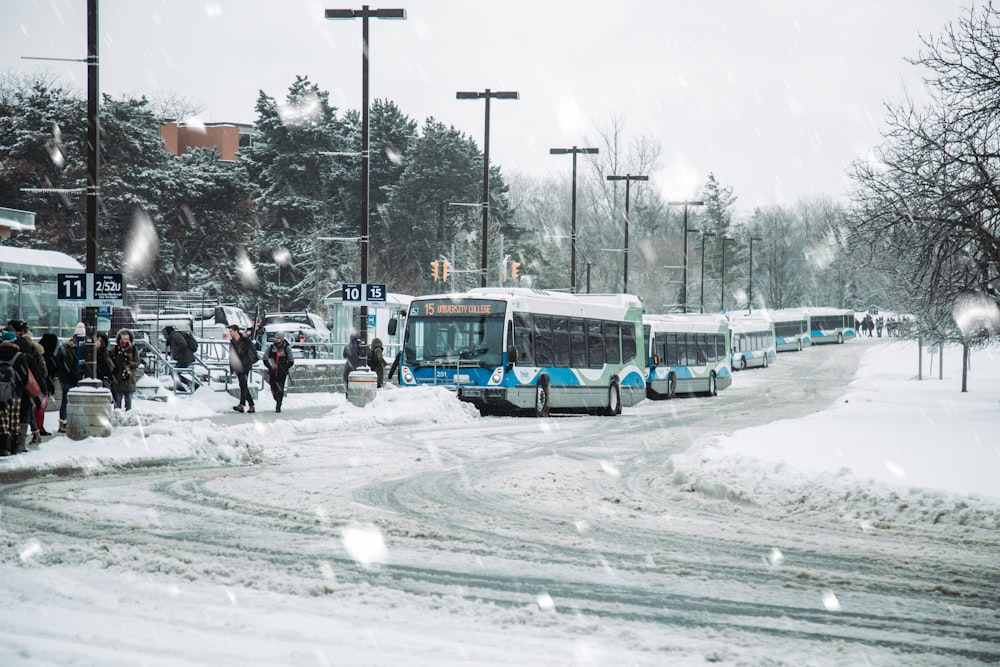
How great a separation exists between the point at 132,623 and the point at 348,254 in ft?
239

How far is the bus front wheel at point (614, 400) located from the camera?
104 ft

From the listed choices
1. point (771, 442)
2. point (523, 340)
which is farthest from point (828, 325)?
point (771, 442)

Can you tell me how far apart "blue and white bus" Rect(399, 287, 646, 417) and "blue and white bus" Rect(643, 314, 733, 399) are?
10.8 meters

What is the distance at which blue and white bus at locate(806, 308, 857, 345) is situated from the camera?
306 feet

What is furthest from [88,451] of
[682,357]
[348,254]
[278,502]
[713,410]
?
[348,254]

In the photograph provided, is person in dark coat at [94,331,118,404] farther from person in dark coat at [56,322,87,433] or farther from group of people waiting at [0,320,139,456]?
person in dark coat at [56,322,87,433]

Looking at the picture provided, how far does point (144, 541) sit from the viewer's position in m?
9.07

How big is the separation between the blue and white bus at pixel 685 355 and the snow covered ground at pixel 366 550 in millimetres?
19413

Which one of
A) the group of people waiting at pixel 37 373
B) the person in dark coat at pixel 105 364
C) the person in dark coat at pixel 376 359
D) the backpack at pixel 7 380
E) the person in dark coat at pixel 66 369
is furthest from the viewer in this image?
the person in dark coat at pixel 376 359

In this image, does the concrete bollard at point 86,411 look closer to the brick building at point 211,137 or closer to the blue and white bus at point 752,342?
the blue and white bus at point 752,342

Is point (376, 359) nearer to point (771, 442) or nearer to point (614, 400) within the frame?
point (614, 400)

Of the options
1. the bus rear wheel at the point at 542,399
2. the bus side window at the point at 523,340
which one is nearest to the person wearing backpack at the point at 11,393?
the bus side window at the point at 523,340

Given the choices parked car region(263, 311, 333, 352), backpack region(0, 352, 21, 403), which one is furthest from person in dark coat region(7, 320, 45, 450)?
parked car region(263, 311, 333, 352)

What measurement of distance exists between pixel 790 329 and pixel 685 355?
43.9 m
